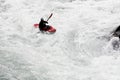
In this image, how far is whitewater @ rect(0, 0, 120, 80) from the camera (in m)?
9.77

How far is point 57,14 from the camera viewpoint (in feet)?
45.3

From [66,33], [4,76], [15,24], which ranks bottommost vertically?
[4,76]

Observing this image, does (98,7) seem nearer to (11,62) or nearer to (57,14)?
(57,14)

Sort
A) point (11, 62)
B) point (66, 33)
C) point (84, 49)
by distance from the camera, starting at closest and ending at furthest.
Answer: point (11, 62)
point (84, 49)
point (66, 33)

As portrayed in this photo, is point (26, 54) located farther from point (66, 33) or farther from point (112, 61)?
point (112, 61)

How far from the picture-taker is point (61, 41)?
11.6m

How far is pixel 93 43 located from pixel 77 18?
223cm

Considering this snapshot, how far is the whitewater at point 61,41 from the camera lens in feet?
32.0

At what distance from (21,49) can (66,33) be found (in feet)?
6.69

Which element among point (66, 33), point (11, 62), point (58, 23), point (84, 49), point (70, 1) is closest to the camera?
point (11, 62)

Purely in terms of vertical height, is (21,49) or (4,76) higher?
(21,49)

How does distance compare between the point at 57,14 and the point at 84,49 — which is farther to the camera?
the point at 57,14

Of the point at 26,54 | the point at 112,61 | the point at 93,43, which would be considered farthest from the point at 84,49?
the point at 26,54

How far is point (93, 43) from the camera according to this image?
37.0 feet
